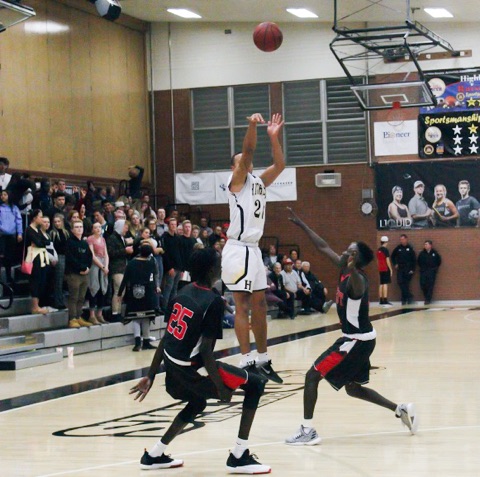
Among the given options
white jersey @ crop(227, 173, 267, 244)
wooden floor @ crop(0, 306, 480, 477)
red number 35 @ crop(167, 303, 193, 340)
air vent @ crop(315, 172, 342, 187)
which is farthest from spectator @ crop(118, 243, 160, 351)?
air vent @ crop(315, 172, 342, 187)

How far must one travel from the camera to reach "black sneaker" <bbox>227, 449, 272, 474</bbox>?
19.7 ft

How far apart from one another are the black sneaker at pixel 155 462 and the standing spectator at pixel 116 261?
388 inches

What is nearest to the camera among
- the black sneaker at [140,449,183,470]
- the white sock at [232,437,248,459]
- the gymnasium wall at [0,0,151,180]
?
the white sock at [232,437,248,459]

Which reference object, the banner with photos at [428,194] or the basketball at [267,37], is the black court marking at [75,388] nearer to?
the basketball at [267,37]

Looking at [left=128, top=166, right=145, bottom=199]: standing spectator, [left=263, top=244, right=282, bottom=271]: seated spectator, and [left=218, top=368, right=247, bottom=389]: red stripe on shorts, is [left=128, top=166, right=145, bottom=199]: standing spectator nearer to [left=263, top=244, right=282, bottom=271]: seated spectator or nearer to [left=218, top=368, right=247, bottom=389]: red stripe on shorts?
[left=263, top=244, right=282, bottom=271]: seated spectator

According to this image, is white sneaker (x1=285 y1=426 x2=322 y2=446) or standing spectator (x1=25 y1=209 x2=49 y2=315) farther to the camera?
standing spectator (x1=25 y1=209 x2=49 y2=315)

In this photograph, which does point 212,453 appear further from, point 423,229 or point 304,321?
point 423,229

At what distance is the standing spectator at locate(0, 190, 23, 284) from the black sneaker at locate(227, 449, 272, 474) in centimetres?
996

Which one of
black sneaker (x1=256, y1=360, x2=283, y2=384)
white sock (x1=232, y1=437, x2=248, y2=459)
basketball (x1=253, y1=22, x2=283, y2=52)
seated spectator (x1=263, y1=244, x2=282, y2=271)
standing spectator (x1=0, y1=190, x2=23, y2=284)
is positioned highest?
basketball (x1=253, y1=22, x2=283, y2=52)

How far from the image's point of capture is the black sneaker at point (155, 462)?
20.4 feet

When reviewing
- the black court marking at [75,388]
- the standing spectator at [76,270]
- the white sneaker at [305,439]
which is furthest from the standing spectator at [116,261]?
the white sneaker at [305,439]

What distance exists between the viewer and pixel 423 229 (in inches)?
1057

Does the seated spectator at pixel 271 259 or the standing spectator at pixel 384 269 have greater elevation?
the seated spectator at pixel 271 259

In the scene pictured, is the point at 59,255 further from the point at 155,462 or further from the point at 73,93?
the point at 155,462
